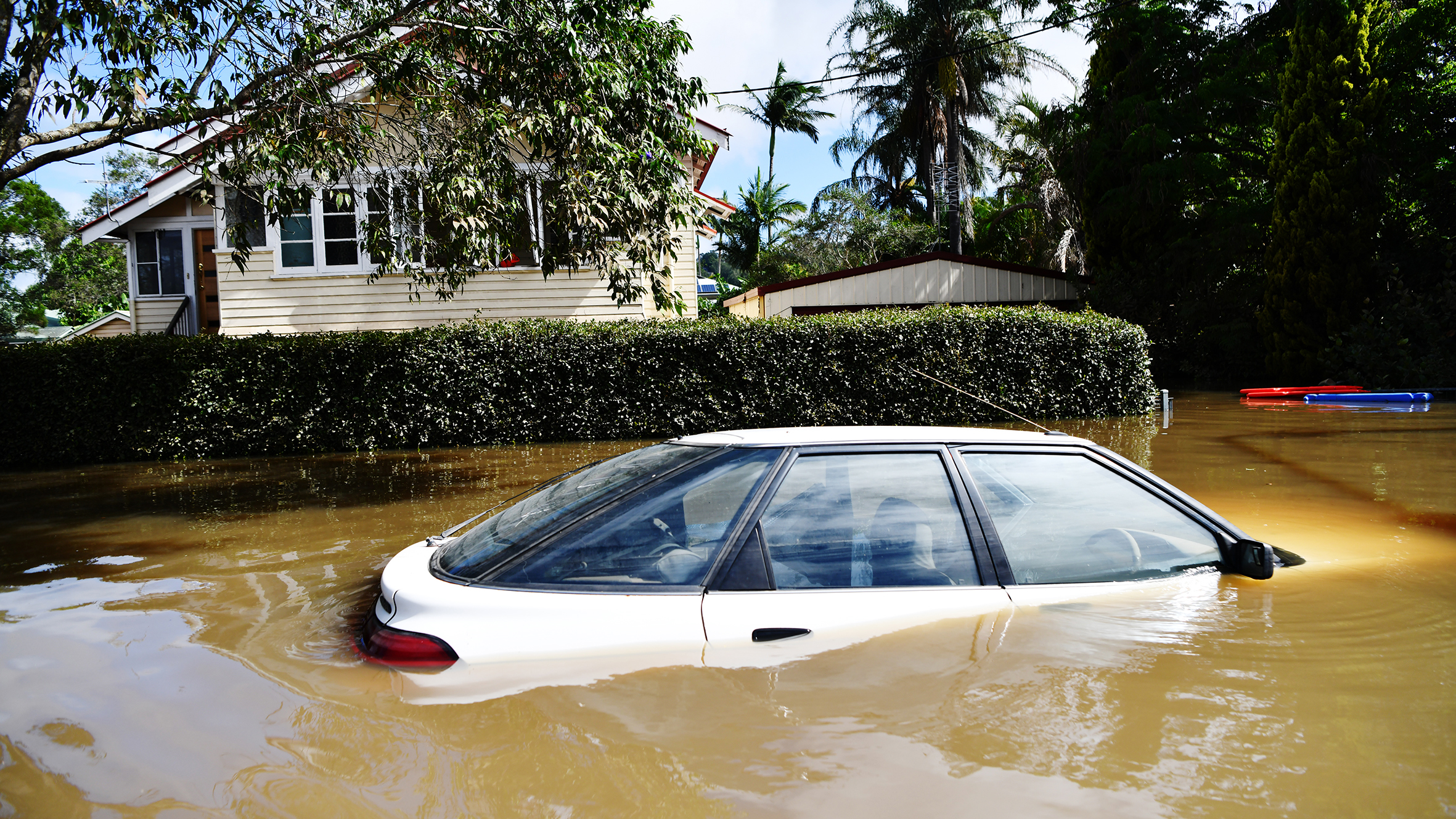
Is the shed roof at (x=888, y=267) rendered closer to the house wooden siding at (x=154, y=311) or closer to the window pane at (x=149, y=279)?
the house wooden siding at (x=154, y=311)

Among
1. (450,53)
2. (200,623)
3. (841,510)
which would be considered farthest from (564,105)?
(841,510)

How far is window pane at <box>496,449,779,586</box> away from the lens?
2.86m

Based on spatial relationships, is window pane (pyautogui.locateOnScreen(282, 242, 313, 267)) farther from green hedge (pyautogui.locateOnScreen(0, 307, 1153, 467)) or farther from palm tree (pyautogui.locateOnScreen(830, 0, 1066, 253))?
palm tree (pyautogui.locateOnScreen(830, 0, 1066, 253))

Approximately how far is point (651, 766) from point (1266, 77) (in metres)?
24.2

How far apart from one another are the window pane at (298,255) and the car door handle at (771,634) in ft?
50.8

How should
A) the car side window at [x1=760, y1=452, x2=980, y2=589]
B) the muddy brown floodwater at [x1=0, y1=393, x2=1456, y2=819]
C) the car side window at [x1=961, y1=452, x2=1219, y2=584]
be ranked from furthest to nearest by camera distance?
the car side window at [x1=961, y1=452, x2=1219, y2=584]
the car side window at [x1=760, y1=452, x2=980, y2=589]
the muddy brown floodwater at [x1=0, y1=393, x2=1456, y2=819]

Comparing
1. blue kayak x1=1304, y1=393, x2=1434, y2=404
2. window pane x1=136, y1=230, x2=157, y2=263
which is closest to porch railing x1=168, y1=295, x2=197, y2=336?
window pane x1=136, y1=230, x2=157, y2=263

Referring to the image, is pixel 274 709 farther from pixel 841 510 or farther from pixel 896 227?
pixel 896 227

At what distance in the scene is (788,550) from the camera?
116 inches

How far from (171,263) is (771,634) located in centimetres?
2109

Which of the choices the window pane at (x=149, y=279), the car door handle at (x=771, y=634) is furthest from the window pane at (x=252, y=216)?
the car door handle at (x=771, y=634)

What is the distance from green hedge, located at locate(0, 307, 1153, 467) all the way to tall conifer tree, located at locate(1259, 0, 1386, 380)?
6897mm

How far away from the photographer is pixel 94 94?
821 cm

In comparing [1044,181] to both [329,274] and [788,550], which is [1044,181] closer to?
[329,274]
